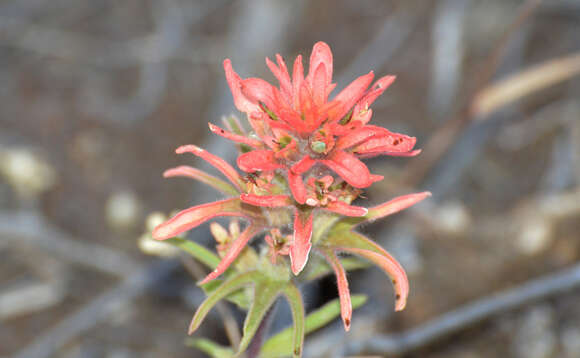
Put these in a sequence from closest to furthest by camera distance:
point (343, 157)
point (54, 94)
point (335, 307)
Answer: point (343, 157) < point (335, 307) < point (54, 94)

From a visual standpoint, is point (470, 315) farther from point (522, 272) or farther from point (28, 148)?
point (28, 148)

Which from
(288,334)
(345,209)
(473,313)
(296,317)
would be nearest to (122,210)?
(473,313)

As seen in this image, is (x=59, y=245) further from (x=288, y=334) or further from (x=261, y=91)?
(x=261, y=91)

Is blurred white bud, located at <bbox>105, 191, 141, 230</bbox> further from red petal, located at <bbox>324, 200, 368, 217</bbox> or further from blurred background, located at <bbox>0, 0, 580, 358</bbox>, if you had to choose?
red petal, located at <bbox>324, 200, 368, 217</bbox>

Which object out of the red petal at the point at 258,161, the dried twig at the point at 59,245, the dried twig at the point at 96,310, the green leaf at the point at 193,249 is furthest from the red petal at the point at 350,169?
the dried twig at the point at 59,245

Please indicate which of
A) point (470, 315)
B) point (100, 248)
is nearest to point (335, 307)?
point (470, 315)

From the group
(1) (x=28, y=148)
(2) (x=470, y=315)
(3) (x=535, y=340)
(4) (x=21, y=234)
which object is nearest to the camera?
→ (2) (x=470, y=315)


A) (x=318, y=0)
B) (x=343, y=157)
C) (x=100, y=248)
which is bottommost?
(x=343, y=157)
